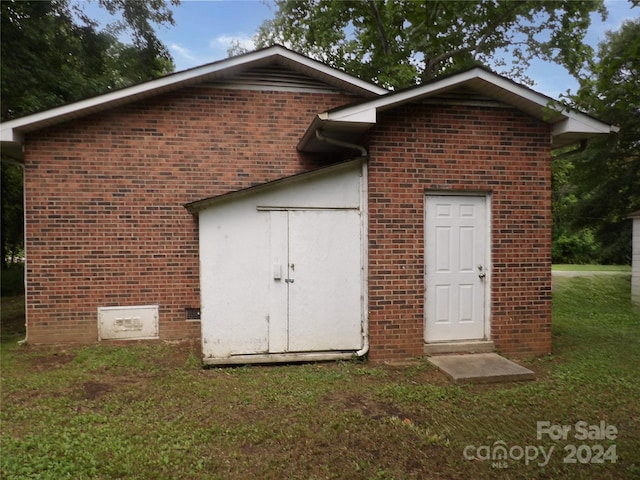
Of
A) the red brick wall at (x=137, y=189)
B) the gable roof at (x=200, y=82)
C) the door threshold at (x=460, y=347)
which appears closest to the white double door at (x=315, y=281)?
the door threshold at (x=460, y=347)

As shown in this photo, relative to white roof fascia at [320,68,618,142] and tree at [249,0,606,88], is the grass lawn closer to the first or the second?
white roof fascia at [320,68,618,142]

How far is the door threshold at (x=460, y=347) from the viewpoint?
5605 millimetres

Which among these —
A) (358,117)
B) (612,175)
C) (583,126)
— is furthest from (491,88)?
(612,175)

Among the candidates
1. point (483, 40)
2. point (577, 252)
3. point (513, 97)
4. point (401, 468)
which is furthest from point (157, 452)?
point (577, 252)

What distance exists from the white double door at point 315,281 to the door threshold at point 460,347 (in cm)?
101

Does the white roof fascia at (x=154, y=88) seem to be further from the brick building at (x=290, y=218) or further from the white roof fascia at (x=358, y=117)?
the white roof fascia at (x=358, y=117)

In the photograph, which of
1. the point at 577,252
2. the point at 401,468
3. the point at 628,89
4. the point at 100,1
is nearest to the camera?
→ the point at 628,89

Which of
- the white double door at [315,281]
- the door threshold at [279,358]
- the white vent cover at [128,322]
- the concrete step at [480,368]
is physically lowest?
the concrete step at [480,368]

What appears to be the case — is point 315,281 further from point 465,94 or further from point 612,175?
point 612,175

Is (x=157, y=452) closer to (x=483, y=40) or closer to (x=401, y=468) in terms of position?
(x=401, y=468)

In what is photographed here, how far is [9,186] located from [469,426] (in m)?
19.3

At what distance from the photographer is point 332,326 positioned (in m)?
5.49

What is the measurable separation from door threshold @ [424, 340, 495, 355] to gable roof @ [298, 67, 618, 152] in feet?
10.3

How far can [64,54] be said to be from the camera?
11.5 metres
